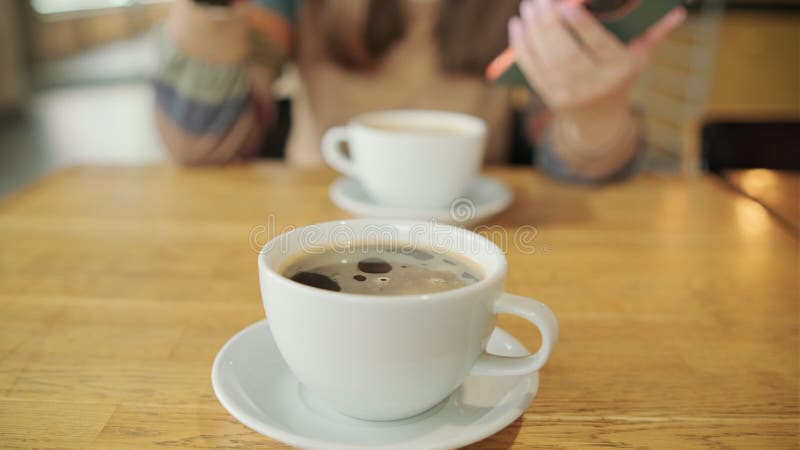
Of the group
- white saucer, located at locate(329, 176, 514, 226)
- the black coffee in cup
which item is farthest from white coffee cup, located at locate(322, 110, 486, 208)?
the black coffee in cup

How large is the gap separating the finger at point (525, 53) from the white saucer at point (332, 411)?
1.54 ft

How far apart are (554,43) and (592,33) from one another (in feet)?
0.13

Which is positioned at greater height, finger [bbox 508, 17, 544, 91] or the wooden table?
finger [bbox 508, 17, 544, 91]

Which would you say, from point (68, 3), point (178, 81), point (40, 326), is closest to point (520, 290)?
point (40, 326)

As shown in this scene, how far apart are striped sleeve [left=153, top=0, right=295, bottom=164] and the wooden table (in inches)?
3.5

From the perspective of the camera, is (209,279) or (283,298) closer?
(283,298)

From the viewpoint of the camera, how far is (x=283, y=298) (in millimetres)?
318

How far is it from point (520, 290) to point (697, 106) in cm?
205

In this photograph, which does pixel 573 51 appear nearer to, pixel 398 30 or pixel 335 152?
pixel 335 152

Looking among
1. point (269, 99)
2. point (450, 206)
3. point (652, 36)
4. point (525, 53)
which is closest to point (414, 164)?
point (450, 206)

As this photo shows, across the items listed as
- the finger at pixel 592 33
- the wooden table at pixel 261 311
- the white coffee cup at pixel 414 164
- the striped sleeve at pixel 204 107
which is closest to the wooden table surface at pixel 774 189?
the wooden table at pixel 261 311

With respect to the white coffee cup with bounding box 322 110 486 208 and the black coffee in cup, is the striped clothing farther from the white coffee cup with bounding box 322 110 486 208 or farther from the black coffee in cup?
the black coffee in cup

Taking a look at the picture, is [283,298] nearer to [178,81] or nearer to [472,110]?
[178,81]

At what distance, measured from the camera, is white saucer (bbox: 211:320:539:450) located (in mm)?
308
